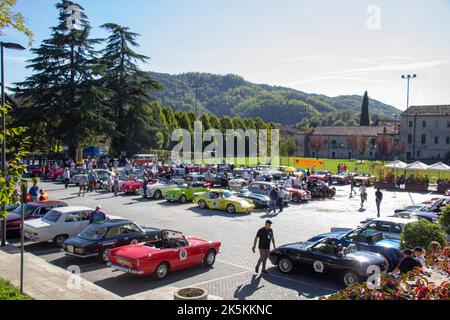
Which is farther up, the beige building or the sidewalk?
the beige building

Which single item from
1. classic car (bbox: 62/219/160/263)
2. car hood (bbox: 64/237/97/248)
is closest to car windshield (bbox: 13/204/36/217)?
classic car (bbox: 62/219/160/263)

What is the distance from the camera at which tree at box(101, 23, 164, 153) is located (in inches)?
2015

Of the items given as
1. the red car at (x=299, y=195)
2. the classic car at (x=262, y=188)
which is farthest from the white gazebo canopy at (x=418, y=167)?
the classic car at (x=262, y=188)

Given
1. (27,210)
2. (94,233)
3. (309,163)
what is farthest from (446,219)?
(309,163)

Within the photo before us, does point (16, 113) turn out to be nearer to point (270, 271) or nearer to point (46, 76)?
point (46, 76)

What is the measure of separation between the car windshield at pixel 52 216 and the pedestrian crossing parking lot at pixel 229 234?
0.99 m

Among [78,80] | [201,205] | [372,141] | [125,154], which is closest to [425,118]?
[372,141]

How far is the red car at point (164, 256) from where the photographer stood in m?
11.0

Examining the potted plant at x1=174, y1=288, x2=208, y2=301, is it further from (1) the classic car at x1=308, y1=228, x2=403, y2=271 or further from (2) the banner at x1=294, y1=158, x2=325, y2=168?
(2) the banner at x1=294, y1=158, x2=325, y2=168

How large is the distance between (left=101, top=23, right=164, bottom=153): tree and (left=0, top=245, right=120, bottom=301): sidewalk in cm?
3885

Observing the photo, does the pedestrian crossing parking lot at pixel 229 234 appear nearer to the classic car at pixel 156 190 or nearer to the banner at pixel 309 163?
the classic car at pixel 156 190

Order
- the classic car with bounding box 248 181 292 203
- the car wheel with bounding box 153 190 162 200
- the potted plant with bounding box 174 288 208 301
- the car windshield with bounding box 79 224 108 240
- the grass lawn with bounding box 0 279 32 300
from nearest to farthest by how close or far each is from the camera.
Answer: the potted plant with bounding box 174 288 208 301 → the grass lawn with bounding box 0 279 32 300 → the car windshield with bounding box 79 224 108 240 → the car wheel with bounding box 153 190 162 200 → the classic car with bounding box 248 181 292 203

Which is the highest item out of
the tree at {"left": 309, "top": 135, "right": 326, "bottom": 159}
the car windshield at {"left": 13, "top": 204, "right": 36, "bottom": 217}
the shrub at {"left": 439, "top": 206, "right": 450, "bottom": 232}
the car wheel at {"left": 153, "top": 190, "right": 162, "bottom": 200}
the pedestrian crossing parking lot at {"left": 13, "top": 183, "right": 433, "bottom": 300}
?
the tree at {"left": 309, "top": 135, "right": 326, "bottom": 159}

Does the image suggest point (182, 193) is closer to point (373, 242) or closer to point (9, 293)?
point (373, 242)
